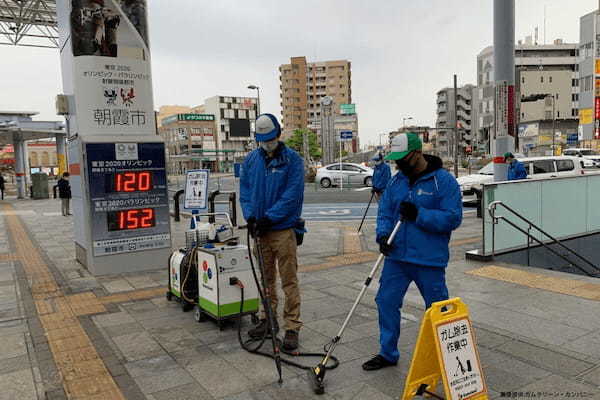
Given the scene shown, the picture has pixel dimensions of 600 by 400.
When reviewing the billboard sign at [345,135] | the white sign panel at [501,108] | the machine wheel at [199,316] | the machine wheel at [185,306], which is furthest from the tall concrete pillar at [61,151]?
the machine wheel at [199,316]

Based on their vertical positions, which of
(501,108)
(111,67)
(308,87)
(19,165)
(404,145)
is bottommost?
(404,145)

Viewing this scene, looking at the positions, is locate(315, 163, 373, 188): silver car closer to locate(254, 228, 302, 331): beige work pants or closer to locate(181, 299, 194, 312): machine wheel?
locate(181, 299, 194, 312): machine wheel

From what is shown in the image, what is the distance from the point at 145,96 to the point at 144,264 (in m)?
2.75

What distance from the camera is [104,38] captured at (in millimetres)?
7266

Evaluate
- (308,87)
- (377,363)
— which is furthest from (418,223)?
(308,87)

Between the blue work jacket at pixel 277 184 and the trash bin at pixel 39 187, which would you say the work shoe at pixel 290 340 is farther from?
the trash bin at pixel 39 187

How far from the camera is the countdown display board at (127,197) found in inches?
282

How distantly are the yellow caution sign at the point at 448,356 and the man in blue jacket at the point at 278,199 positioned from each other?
4.40 ft

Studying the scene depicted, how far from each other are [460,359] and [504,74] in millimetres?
7435

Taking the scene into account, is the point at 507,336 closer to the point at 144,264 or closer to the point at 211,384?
the point at 211,384

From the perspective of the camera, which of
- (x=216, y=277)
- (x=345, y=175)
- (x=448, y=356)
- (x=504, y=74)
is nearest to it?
(x=448, y=356)

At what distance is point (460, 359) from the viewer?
2.94 metres

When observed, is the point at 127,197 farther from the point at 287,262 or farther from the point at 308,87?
the point at 308,87

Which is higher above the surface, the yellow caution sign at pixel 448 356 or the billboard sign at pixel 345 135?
the billboard sign at pixel 345 135
